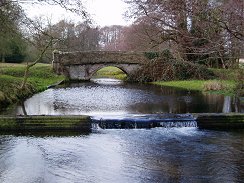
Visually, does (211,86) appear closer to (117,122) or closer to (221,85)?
(221,85)

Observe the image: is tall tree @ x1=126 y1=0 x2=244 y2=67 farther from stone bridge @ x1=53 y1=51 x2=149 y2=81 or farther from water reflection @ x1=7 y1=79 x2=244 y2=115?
stone bridge @ x1=53 y1=51 x2=149 y2=81

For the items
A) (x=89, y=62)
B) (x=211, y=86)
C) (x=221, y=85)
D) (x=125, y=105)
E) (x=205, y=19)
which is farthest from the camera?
(x=89, y=62)

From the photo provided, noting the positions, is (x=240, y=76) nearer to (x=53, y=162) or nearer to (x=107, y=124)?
(x=107, y=124)

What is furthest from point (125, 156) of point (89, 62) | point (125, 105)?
point (89, 62)

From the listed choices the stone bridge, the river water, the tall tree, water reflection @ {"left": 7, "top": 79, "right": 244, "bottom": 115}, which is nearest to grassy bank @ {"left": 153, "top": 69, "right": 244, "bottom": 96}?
water reflection @ {"left": 7, "top": 79, "right": 244, "bottom": 115}

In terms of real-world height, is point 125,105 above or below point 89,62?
below

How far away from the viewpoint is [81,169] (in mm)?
Answer: 8242

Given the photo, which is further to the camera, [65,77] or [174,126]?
[65,77]

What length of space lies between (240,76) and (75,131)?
8.96m

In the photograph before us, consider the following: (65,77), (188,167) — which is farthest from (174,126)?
(65,77)

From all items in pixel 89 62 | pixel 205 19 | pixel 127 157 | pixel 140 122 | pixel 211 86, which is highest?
pixel 89 62

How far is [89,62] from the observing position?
38031 millimetres

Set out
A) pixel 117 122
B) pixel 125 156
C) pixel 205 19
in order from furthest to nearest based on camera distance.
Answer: pixel 117 122 → pixel 125 156 → pixel 205 19

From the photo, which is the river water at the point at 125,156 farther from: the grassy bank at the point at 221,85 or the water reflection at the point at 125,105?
the grassy bank at the point at 221,85
